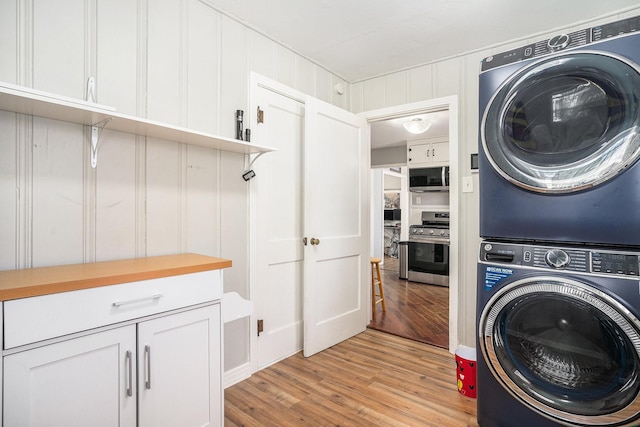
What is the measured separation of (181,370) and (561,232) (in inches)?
69.4

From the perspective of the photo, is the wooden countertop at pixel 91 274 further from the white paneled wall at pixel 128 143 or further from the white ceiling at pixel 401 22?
the white ceiling at pixel 401 22

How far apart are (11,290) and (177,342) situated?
2.04 ft

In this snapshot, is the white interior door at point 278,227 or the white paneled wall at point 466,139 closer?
the white interior door at point 278,227

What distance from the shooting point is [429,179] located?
5.23 m

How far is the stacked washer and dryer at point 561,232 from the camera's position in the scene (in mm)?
1264

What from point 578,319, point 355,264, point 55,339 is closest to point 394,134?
point 355,264

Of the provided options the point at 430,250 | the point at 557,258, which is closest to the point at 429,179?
the point at 430,250

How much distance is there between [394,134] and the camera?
5309mm

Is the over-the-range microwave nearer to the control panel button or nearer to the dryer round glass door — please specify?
the dryer round glass door

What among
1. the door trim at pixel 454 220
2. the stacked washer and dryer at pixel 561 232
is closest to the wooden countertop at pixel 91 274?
the stacked washer and dryer at pixel 561 232

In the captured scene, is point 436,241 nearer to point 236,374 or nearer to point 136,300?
point 236,374

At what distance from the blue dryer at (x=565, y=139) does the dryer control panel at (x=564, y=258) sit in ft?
0.18

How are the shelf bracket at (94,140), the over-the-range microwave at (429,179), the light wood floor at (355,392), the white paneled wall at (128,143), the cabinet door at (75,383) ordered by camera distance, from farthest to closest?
1. the over-the-range microwave at (429,179)
2. the light wood floor at (355,392)
3. the shelf bracket at (94,140)
4. the white paneled wall at (128,143)
5. the cabinet door at (75,383)

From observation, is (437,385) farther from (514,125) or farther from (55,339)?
(55,339)
